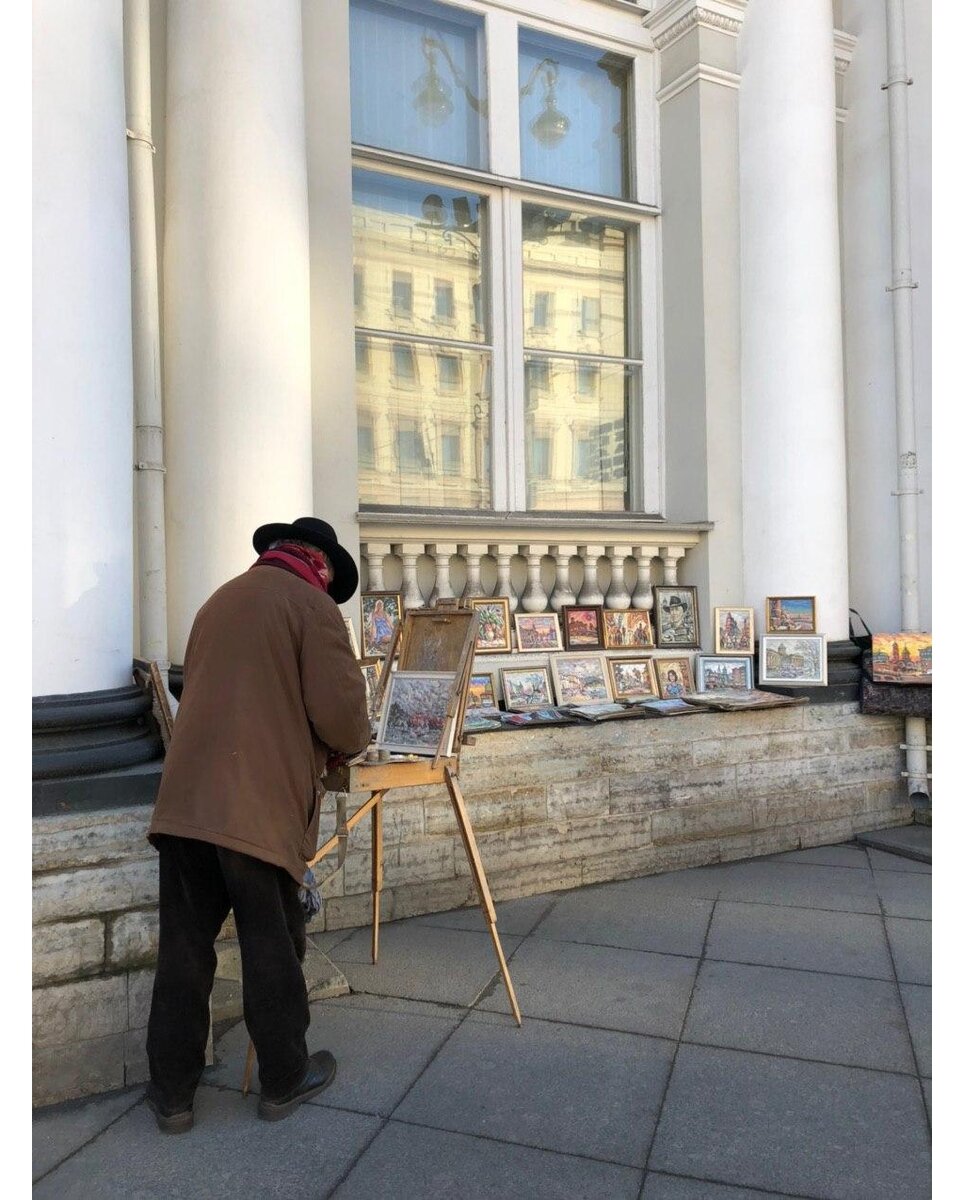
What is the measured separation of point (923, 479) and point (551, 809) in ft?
12.8

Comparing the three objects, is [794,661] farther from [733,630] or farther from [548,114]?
[548,114]

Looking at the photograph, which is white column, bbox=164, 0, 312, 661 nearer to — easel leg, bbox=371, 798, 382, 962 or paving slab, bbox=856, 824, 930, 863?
easel leg, bbox=371, 798, 382, 962

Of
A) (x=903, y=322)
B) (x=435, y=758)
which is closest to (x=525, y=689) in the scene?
(x=435, y=758)

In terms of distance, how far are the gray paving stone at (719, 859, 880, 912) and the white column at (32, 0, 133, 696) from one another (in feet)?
11.1

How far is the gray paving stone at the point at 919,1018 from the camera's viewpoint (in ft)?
10.7

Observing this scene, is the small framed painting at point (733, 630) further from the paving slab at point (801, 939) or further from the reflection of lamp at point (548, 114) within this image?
the reflection of lamp at point (548, 114)

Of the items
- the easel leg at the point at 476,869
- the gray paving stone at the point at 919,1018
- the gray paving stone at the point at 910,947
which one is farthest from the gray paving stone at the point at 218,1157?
the gray paving stone at the point at 910,947

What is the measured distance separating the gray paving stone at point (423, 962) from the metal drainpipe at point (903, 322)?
4.13 meters

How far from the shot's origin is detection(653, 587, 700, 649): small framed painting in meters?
6.19

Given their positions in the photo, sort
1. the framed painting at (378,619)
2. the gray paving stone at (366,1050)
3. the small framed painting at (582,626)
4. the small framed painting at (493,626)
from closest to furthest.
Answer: the gray paving stone at (366,1050) < the framed painting at (378,619) < the small framed painting at (493,626) < the small framed painting at (582,626)

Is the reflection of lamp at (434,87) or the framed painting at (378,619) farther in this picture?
the reflection of lamp at (434,87)

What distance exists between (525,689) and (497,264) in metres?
2.73

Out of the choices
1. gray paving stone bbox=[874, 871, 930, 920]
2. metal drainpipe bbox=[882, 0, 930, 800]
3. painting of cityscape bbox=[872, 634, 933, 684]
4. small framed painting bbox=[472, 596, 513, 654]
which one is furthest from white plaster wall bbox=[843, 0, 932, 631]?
small framed painting bbox=[472, 596, 513, 654]

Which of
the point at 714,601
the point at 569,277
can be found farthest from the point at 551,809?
the point at 569,277
